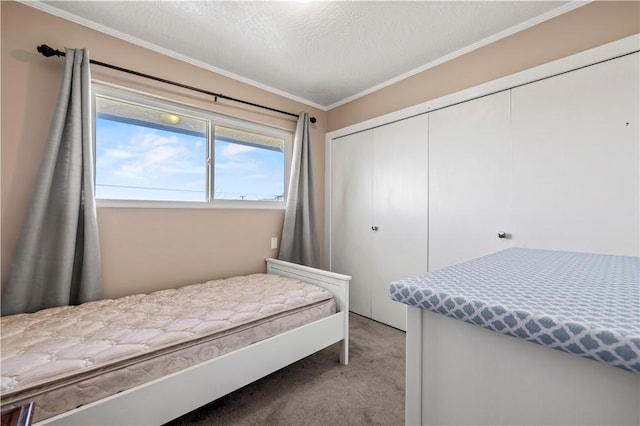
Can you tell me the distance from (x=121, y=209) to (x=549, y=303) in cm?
239

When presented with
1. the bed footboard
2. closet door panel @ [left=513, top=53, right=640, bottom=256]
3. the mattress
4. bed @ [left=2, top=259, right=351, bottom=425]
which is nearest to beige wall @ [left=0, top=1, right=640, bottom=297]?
closet door panel @ [left=513, top=53, right=640, bottom=256]

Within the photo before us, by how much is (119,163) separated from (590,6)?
3204 millimetres

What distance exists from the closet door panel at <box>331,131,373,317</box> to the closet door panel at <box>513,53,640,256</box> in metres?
1.31

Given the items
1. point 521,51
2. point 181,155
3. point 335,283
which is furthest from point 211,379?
point 521,51

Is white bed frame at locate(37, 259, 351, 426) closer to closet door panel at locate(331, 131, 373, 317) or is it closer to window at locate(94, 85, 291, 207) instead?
closet door panel at locate(331, 131, 373, 317)

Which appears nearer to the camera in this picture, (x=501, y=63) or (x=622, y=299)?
(x=622, y=299)

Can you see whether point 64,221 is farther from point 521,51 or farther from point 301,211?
point 521,51

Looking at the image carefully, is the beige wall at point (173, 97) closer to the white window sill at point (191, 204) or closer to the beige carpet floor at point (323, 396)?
the white window sill at point (191, 204)

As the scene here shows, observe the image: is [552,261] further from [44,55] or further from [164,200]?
[44,55]

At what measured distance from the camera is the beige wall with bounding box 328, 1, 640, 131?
1524 millimetres

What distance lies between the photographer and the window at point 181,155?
6.48 ft

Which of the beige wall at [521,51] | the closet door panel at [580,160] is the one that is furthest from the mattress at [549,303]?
the beige wall at [521,51]

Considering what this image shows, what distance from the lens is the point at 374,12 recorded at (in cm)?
171

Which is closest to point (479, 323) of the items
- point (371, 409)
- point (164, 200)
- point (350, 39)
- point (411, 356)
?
point (411, 356)
